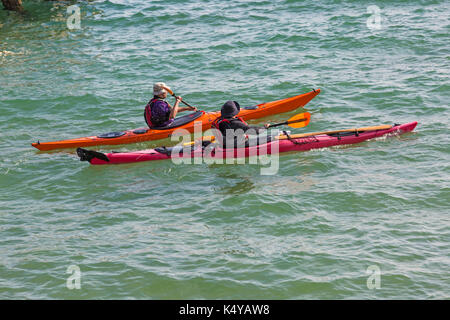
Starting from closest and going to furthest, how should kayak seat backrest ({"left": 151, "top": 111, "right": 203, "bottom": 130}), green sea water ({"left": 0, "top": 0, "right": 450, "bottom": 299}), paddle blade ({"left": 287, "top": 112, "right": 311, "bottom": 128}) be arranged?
green sea water ({"left": 0, "top": 0, "right": 450, "bottom": 299}), paddle blade ({"left": 287, "top": 112, "right": 311, "bottom": 128}), kayak seat backrest ({"left": 151, "top": 111, "right": 203, "bottom": 130})

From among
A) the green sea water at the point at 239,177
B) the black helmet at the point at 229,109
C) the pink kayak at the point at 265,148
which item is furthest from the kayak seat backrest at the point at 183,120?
the black helmet at the point at 229,109

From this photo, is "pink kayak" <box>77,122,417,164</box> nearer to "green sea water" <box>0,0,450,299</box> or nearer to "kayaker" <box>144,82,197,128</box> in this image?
"green sea water" <box>0,0,450,299</box>

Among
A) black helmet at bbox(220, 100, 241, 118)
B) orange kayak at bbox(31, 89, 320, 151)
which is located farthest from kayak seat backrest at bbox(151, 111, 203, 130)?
black helmet at bbox(220, 100, 241, 118)

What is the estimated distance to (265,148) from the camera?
928cm

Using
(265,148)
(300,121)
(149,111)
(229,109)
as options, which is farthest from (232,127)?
(149,111)

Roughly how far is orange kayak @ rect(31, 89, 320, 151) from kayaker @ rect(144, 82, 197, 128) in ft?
0.39

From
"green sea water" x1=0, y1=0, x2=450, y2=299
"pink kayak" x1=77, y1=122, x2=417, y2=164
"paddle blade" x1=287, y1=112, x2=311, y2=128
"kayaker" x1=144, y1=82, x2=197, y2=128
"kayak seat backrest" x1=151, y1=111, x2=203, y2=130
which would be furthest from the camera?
"kayak seat backrest" x1=151, y1=111, x2=203, y2=130

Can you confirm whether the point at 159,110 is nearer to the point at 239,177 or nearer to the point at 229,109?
the point at 229,109

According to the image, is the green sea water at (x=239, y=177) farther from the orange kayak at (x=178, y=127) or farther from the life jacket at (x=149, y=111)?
the life jacket at (x=149, y=111)

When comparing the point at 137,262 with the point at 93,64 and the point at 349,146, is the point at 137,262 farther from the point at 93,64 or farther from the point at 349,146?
the point at 93,64

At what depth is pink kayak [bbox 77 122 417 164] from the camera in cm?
916

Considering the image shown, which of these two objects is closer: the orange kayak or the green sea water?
the green sea water

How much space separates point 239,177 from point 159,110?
231cm
